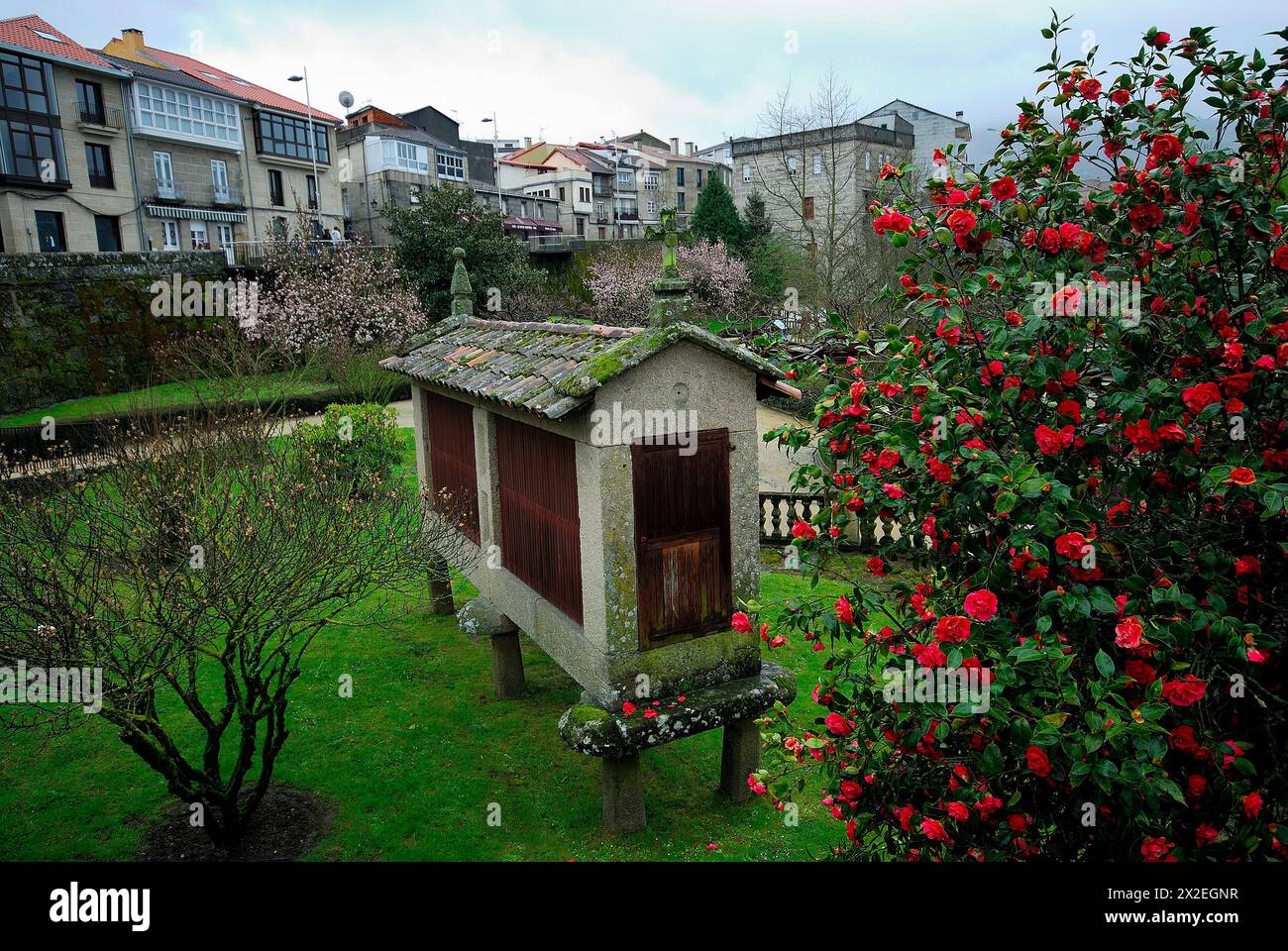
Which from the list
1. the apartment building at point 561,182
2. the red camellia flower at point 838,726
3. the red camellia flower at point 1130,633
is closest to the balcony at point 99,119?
the apartment building at point 561,182

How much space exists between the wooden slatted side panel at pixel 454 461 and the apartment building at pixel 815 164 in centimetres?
3783

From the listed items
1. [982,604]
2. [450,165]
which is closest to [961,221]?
[982,604]

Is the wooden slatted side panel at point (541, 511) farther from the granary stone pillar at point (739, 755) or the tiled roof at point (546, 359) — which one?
the granary stone pillar at point (739, 755)

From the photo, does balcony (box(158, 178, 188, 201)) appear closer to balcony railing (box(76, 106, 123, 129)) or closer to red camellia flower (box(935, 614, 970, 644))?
balcony railing (box(76, 106, 123, 129))

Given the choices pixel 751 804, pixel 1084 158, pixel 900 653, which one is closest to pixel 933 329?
pixel 1084 158

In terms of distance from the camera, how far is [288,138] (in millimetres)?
47125

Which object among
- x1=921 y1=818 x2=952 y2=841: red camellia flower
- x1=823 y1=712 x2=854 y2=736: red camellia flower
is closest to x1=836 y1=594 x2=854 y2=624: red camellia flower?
x1=823 y1=712 x2=854 y2=736: red camellia flower

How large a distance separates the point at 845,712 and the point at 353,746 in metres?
6.83

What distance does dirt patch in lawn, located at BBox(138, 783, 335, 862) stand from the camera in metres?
7.69

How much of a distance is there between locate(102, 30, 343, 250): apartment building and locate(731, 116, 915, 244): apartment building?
25.3 metres

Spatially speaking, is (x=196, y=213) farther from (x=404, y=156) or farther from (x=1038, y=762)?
(x=1038, y=762)

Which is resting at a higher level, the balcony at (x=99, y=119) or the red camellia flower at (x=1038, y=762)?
the balcony at (x=99, y=119)

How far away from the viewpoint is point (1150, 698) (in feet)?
10.8

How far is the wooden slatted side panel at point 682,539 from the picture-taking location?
740 cm
